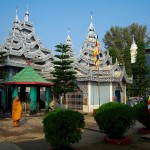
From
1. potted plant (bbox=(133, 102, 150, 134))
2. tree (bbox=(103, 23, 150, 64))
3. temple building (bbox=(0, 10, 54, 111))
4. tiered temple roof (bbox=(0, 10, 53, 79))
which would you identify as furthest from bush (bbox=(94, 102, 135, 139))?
tree (bbox=(103, 23, 150, 64))

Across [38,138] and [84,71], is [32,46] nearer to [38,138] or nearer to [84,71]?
[84,71]

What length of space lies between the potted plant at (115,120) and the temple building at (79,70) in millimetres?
12253

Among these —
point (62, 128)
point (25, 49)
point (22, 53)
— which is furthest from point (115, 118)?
point (25, 49)

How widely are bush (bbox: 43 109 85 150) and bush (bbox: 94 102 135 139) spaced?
174cm

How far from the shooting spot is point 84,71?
79.5ft

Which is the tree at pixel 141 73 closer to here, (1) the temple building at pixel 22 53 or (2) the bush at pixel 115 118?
(1) the temple building at pixel 22 53

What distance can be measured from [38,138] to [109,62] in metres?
24.8

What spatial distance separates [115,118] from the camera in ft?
27.4

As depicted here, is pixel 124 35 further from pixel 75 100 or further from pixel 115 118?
pixel 115 118

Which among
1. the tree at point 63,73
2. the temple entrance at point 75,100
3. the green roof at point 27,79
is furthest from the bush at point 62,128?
the temple entrance at point 75,100

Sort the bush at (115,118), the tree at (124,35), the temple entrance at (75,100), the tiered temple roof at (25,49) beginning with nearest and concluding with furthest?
the bush at (115,118)
the temple entrance at (75,100)
the tiered temple roof at (25,49)
the tree at (124,35)

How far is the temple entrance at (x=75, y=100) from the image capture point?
23922mm

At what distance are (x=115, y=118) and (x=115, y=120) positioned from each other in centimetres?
7

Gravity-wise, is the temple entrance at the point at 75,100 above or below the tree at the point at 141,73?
below
